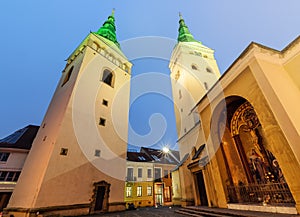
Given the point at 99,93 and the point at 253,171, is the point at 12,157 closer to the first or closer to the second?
the point at 99,93

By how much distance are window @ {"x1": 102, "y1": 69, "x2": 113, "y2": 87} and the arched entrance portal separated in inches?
534

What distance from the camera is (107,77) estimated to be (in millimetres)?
18188

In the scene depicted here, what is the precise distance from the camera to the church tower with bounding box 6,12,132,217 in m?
9.77

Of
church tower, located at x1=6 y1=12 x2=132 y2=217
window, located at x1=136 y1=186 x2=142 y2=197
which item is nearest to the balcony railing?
church tower, located at x1=6 y1=12 x2=132 y2=217

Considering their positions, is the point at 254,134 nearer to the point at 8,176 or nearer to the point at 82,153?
the point at 82,153

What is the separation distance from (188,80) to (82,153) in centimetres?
1464

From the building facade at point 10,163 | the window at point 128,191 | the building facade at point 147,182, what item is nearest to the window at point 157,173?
the building facade at point 147,182

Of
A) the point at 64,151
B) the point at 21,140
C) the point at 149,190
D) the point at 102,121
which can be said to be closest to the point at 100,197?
the point at 64,151

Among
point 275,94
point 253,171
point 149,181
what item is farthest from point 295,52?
point 149,181

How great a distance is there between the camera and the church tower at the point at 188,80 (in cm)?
1638

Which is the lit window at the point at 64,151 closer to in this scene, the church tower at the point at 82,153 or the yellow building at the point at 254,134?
the church tower at the point at 82,153

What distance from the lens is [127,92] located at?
64.6 ft

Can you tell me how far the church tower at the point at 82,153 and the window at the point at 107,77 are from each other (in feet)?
0.41

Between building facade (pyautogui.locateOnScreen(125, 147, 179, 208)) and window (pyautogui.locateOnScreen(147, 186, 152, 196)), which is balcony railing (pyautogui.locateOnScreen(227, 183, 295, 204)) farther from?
window (pyautogui.locateOnScreen(147, 186, 152, 196))
